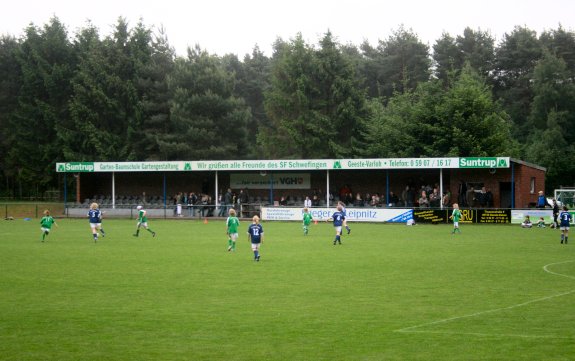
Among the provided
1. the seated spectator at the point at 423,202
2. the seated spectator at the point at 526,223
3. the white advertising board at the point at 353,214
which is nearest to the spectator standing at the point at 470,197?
the seated spectator at the point at 423,202

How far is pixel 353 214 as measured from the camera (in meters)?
47.0

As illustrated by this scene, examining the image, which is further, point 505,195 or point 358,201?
point 358,201

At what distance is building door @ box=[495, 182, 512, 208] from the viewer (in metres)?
47.1

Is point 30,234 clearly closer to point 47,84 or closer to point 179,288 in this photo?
point 179,288

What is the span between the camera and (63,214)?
187 feet

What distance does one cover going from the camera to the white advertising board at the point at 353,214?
45375mm

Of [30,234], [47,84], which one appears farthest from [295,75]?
[30,234]

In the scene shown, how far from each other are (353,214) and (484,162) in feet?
29.3

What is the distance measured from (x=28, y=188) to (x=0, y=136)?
261 inches

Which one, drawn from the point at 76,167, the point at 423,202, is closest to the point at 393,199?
the point at 423,202

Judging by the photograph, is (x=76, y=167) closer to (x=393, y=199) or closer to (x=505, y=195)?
(x=393, y=199)

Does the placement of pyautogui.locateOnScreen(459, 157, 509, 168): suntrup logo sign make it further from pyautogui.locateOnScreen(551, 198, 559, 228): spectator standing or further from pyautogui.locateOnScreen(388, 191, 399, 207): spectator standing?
pyautogui.locateOnScreen(388, 191, 399, 207): spectator standing

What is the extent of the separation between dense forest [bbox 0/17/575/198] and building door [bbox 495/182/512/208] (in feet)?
68.4

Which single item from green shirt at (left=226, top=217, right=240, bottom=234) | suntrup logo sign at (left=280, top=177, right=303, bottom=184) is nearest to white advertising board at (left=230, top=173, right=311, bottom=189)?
suntrup logo sign at (left=280, top=177, right=303, bottom=184)
